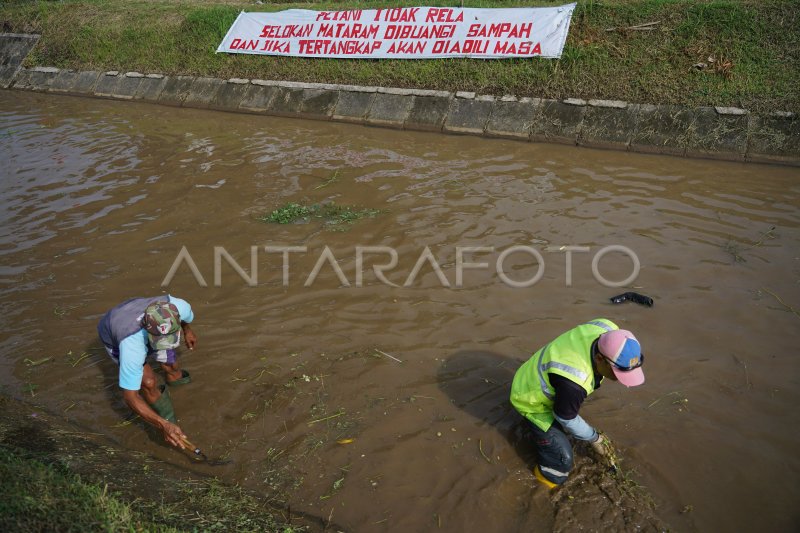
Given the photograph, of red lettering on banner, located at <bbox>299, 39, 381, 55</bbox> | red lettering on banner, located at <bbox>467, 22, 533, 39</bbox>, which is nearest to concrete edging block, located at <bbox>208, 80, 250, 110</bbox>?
red lettering on banner, located at <bbox>299, 39, 381, 55</bbox>

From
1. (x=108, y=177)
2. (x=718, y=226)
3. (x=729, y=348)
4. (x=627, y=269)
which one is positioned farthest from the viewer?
(x=108, y=177)

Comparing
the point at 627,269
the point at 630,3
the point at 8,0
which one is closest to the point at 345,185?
the point at 627,269

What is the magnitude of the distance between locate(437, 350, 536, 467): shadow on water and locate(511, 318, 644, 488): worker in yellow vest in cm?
30

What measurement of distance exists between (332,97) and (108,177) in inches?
192

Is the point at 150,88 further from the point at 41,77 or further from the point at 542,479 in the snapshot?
the point at 542,479

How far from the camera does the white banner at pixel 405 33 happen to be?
36.1ft

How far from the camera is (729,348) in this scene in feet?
15.9

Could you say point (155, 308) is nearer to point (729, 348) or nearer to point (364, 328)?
point (364, 328)

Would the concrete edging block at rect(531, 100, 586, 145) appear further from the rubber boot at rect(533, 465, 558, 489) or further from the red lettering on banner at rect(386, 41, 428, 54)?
the rubber boot at rect(533, 465, 558, 489)

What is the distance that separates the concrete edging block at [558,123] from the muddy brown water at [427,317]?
13.8 inches

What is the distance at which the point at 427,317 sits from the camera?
5488 millimetres

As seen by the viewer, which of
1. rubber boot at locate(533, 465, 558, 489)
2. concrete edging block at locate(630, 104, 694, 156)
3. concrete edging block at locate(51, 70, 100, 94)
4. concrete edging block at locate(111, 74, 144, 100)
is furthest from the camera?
concrete edging block at locate(51, 70, 100, 94)

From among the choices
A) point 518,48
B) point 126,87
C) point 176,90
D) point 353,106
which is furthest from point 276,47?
point 518,48

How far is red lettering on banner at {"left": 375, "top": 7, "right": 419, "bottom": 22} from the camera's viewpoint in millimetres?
12289
